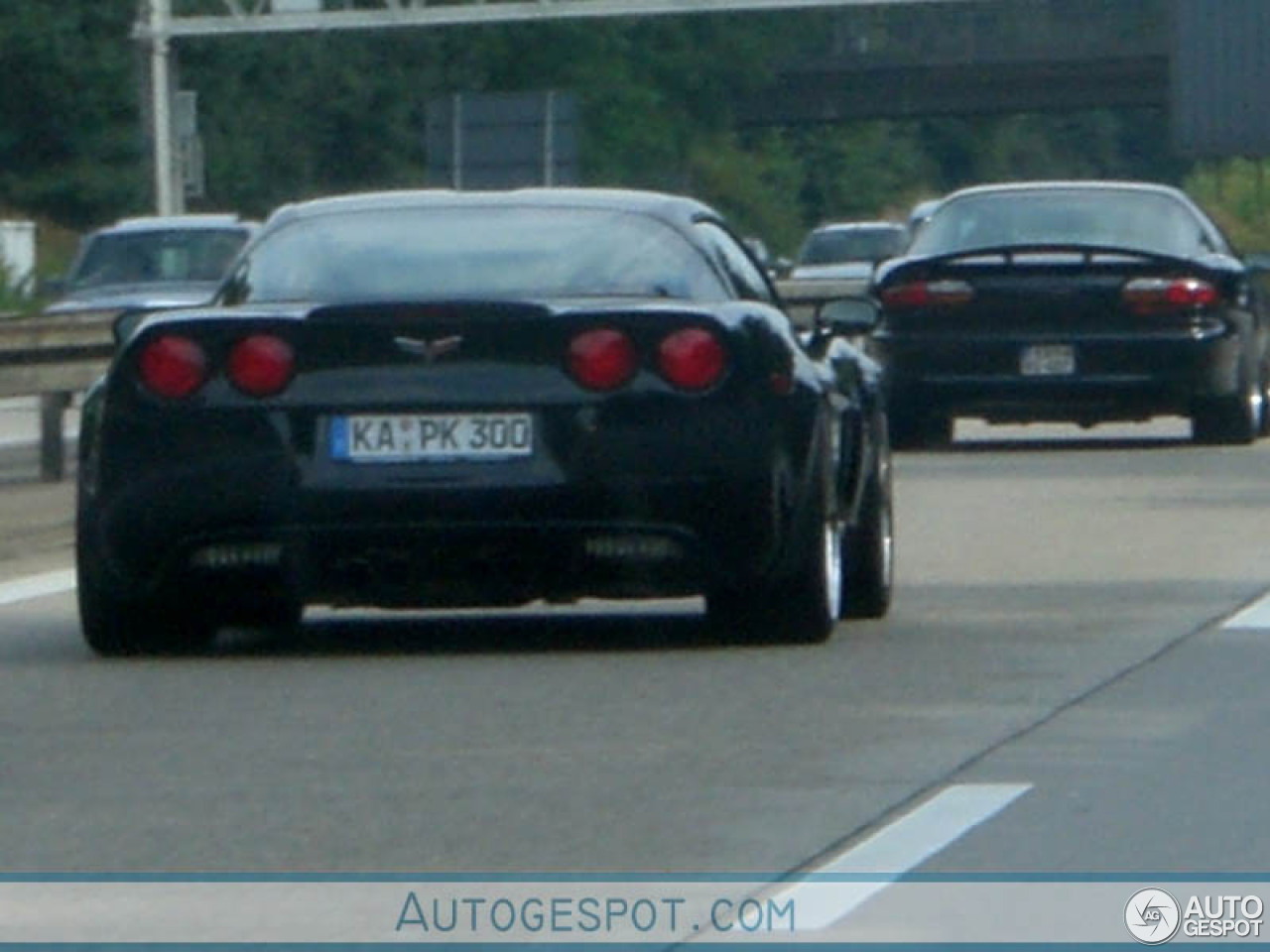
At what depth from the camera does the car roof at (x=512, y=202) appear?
1276cm

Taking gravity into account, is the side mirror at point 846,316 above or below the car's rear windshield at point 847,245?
above

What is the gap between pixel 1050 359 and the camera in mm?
23516

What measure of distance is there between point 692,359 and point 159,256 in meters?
19.2

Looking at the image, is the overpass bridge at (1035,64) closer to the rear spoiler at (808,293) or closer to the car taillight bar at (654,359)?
the rear spoiler at (808,293)

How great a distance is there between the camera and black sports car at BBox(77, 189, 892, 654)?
12.0 m

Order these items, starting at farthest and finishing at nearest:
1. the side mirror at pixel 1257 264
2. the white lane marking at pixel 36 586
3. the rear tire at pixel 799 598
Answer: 1. the side mirror at pixel 1257 264
2. the white lane marking at pixel 36 586
3. the rear tire at pixel 799 598

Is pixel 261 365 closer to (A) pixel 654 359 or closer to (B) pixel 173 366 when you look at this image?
(B) pixel 173 366

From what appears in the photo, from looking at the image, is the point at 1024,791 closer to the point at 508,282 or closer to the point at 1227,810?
the point at 1227,810

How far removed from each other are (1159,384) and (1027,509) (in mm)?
5005

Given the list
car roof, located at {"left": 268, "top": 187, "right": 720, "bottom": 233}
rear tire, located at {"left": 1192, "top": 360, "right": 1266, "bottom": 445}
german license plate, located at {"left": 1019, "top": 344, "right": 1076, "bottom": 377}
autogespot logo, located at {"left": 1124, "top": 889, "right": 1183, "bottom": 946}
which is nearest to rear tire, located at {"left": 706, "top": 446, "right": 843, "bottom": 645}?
car roof, located at {"left": 268, "top": 187, "right": 720, "bottom": 233}

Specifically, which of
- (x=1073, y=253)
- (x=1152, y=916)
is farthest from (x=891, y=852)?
(x=1073, y=253)

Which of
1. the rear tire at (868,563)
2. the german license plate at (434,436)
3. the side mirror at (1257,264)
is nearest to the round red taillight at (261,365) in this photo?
the german license plate at (434,436)

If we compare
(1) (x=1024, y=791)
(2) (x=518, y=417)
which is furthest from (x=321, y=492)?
(1) (x=1024, y=791)

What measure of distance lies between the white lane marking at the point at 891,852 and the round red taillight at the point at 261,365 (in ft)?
10.3
